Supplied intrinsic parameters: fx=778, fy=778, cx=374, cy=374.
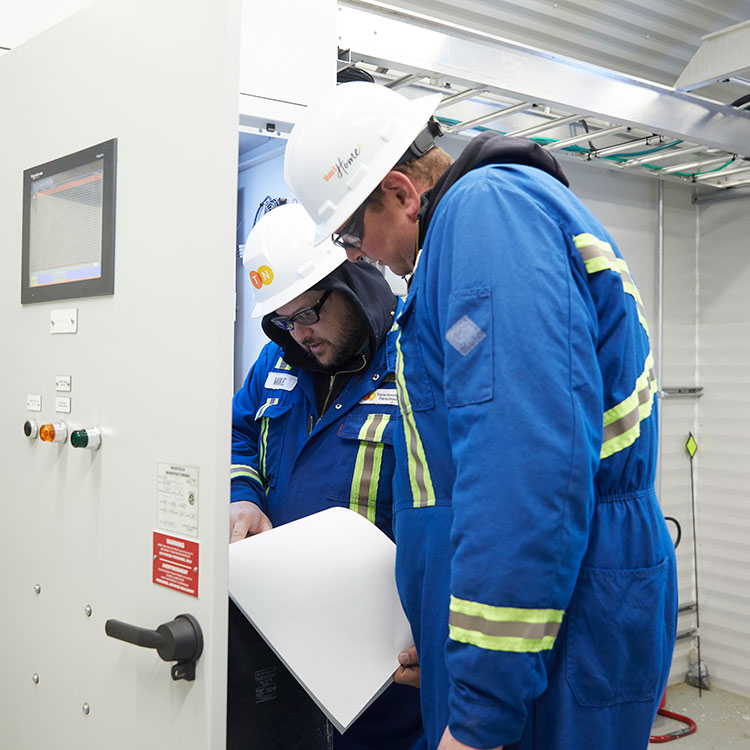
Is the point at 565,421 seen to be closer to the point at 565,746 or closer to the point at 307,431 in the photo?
the point at 565,746

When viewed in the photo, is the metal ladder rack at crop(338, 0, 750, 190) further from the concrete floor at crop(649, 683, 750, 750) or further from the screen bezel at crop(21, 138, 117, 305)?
the concrete floor at crop(649, 683, 750, 750)

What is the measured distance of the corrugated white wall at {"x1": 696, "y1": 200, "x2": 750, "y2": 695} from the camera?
4312 mm

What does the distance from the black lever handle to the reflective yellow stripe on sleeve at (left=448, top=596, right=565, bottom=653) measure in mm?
395

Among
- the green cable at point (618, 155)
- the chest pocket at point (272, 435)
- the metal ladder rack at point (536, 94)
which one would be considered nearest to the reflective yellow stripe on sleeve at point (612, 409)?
the chest pocket at point (272, 435)

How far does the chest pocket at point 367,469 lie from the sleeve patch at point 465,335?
69 cm

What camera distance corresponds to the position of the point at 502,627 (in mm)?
954

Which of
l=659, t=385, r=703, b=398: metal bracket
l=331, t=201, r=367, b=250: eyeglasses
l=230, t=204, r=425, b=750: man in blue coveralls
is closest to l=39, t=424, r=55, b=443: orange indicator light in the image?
l=230, t=204, r=425, b=750: man in blue coveralls

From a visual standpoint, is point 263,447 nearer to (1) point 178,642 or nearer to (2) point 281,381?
(2) point 281,381

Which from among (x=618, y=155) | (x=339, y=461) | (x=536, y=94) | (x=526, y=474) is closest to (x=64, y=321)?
(x=339, y=461)

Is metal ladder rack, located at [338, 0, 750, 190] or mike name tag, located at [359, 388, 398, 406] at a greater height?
metal ladder rack, located at [338, 0, 750, 190]

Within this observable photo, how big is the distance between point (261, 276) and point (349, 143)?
23.0 inches

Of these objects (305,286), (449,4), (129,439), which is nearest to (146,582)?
(129,439)

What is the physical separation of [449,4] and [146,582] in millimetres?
2692

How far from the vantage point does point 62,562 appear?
1400 millimetres
